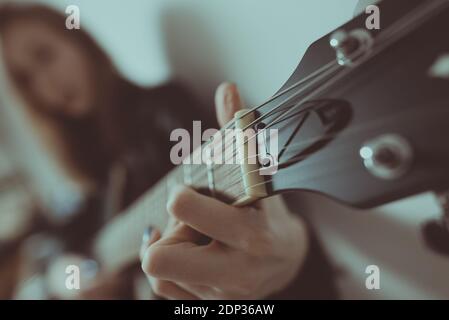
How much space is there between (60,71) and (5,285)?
492 millimetres

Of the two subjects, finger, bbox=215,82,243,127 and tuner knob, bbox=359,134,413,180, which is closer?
tuner knob, bbox=359,134,413,180

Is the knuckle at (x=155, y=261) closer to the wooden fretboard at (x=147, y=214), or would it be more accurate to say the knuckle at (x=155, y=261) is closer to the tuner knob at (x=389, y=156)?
the wooden fretboard at (x=147, y=214)

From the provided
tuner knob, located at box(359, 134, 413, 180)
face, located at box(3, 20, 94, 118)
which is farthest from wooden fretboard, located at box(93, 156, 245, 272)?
face, located at box(3, 20, 94, 118)

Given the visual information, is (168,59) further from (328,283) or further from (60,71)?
(328,283)

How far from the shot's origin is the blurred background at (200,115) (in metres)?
0.41

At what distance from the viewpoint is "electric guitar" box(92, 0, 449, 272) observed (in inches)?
9.1

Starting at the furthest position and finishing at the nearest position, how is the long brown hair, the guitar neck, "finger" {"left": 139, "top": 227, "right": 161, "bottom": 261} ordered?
the long brown hair → "finger" {"left": 139, "top": 227, "right": 161, "bottom": 261} → the guitar neck

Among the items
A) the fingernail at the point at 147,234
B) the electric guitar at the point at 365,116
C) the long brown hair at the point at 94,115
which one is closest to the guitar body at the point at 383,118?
the electric guitar at the point at 365,116

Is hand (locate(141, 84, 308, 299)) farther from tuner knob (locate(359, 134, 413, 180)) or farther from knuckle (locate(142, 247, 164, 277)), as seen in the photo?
tuner knob (locate(359, 134, 413, 180))

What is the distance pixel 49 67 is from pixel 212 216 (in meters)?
0.52

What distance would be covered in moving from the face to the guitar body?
0.53 meters

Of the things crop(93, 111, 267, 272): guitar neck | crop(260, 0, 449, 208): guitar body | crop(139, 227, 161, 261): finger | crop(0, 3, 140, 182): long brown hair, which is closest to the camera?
crop(260, 0, 449, 208): guitar body
